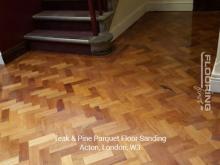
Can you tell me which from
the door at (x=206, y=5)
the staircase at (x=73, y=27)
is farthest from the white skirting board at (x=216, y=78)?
the door at (x=206, y=5)

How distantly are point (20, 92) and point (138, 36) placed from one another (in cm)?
158

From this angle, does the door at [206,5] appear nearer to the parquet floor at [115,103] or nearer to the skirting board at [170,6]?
the skirting board at [170,6]

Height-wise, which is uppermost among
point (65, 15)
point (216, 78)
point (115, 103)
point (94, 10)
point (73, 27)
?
point (94, 10)

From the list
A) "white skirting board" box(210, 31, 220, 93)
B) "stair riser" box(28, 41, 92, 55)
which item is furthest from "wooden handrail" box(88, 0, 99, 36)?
"white skirting board" box(210, 31, 220, 93)

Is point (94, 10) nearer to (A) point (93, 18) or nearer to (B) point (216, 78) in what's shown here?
(A) point (93, 18)

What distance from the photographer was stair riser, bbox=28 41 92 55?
300 cm

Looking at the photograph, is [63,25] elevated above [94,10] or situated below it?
below

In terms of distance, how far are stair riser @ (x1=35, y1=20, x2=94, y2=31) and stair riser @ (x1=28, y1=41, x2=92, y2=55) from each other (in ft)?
0.79

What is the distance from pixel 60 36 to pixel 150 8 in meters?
1.71

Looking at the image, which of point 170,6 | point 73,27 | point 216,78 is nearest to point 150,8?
point 170,6

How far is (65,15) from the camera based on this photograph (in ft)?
10.5

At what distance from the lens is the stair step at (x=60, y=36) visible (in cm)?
296

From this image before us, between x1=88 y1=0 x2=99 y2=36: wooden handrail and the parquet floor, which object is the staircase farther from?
the parquet floor

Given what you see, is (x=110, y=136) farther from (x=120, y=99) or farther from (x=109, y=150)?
(x=120, y=99)
